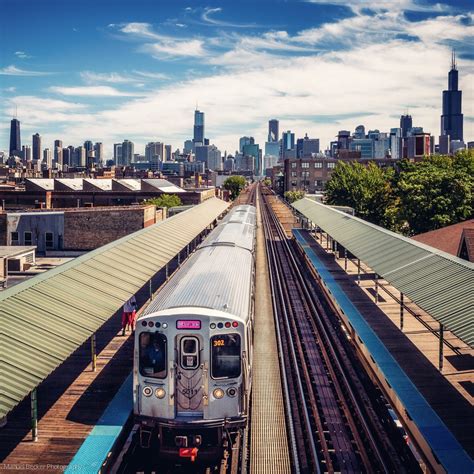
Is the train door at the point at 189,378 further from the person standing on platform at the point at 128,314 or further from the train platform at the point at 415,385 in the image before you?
the person standing on platform at the point at 128,314

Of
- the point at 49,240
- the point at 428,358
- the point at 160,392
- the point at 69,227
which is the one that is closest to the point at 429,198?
the point at 428,358

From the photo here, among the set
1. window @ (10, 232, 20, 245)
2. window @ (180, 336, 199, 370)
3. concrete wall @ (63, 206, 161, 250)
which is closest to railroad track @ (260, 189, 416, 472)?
window @ (180, 336, 199, 370)

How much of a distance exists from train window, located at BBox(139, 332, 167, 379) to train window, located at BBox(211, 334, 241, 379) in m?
1.19

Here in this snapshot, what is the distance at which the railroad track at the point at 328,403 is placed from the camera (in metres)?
14.0

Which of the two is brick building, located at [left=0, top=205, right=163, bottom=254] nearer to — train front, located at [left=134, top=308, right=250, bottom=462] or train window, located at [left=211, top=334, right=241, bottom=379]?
train front, located at [left=134, top=308, right=250, bottom=462]

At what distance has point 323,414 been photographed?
55.2 feet

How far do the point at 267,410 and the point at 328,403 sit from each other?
7.52 ft

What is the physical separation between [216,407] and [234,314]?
2236 mm

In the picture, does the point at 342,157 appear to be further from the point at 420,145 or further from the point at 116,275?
the point at 116,275

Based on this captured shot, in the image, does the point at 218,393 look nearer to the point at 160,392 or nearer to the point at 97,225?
the point at 160,392

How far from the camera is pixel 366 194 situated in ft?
184

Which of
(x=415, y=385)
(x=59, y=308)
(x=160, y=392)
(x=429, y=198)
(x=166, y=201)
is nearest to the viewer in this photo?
(x=160, y=392)

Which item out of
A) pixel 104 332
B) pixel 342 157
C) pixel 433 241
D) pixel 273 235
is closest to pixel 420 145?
pixel 342 157

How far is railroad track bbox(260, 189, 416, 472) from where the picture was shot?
14.0 meters
